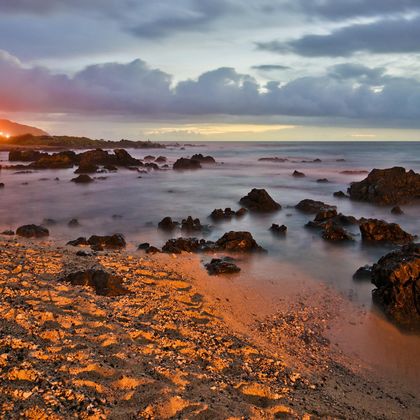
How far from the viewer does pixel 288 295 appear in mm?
9562

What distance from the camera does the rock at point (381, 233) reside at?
14453mm

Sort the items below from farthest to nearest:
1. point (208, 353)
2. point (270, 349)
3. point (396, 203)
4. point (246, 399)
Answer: point (396, 203), point (270, 349), point (208, 353), point (246, 399)

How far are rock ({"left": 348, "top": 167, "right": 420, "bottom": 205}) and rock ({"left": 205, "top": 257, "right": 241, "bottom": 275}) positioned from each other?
50.4ft

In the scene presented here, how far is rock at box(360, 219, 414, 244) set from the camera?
14.5m

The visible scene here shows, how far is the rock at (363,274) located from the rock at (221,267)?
9.96 ft

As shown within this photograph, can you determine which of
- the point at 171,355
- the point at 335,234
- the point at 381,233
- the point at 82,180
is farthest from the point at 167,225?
the point at 82,180

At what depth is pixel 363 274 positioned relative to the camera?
36.1ft

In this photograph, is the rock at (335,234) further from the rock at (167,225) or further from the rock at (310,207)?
the rock at (167,225)

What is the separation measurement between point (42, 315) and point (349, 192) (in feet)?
75.6

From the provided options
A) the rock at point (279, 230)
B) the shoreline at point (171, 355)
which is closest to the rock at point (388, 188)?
the rock at point (279, 230)

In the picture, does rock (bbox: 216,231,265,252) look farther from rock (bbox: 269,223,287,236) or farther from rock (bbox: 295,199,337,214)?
rock (bbox: 295,199,337,214)

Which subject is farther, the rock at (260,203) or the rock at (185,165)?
the rock at (185,165)

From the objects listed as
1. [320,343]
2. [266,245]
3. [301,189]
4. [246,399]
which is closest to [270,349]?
[320,343]

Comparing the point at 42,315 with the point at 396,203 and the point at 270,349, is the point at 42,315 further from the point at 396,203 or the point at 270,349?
the point at 396,203
